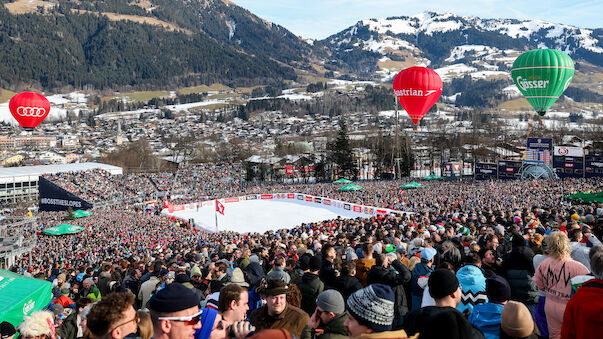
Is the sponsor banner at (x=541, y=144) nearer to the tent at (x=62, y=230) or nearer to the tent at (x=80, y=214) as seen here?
the tent at (x=62, y=230)

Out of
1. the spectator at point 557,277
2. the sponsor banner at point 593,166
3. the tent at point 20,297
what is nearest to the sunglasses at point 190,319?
the spectator at point 557,277

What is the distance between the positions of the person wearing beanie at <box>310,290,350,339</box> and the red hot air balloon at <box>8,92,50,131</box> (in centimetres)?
3762

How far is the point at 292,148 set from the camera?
85.8 meters

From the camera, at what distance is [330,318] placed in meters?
3.25

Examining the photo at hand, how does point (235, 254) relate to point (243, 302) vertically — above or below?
below

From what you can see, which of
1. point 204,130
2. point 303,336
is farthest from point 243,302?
point 204,130

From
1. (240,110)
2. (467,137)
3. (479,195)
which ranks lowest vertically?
(479,195)

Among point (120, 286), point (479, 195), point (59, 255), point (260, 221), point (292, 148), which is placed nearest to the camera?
point (120, 286)

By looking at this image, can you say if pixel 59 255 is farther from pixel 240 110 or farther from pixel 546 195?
pixel 240 110

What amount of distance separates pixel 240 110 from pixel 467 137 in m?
106

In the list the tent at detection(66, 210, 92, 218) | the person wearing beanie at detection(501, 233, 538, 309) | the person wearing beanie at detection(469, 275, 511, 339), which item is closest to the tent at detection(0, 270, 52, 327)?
the person wearing beanie at detection(469, 275, 511, 339)

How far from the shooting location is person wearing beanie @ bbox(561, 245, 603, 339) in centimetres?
306

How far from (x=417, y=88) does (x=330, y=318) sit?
2515 cm

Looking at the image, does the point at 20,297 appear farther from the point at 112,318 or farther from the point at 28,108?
the point at 28,108
